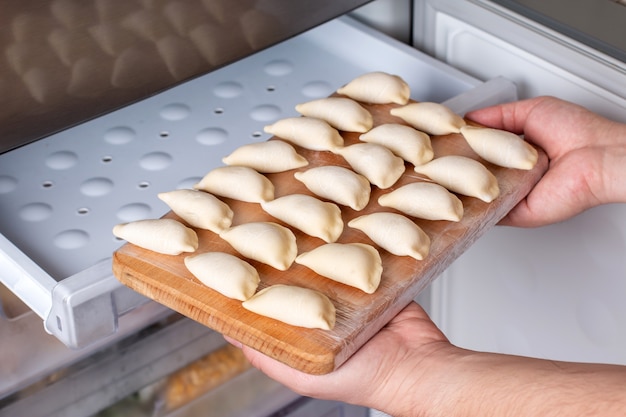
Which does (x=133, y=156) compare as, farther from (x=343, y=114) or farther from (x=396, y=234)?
(x=396, y=234)

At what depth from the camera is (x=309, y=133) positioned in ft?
2.93

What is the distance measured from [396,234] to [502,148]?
188 millimetres

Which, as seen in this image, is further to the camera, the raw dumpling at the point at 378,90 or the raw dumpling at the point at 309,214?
the raw dumpling at the point at 378,90

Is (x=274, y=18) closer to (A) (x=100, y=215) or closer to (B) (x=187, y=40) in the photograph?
(B) (x=187, y=40)

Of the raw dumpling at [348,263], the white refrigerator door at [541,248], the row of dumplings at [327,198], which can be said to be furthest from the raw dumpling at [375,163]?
the white refrigerator door at [541,248]

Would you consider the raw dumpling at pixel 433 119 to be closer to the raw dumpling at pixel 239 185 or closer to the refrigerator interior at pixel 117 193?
the refrigerator interior at pixel 117 193

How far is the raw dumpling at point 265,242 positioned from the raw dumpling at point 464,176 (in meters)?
0.17

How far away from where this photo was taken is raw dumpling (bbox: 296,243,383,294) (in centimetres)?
72

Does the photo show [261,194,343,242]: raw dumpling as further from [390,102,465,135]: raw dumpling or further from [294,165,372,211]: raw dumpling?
[390,102,465,135]: raw dumpling

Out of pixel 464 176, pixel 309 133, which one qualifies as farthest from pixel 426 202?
pixel 309 133

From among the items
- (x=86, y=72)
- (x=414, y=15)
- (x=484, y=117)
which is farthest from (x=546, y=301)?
(x=86, y=72)

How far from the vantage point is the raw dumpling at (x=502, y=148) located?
873mm

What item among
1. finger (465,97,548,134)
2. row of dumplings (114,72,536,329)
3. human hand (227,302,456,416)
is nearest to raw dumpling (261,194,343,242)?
row of dumplings (114,72,536,329)

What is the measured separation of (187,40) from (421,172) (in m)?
0.28
